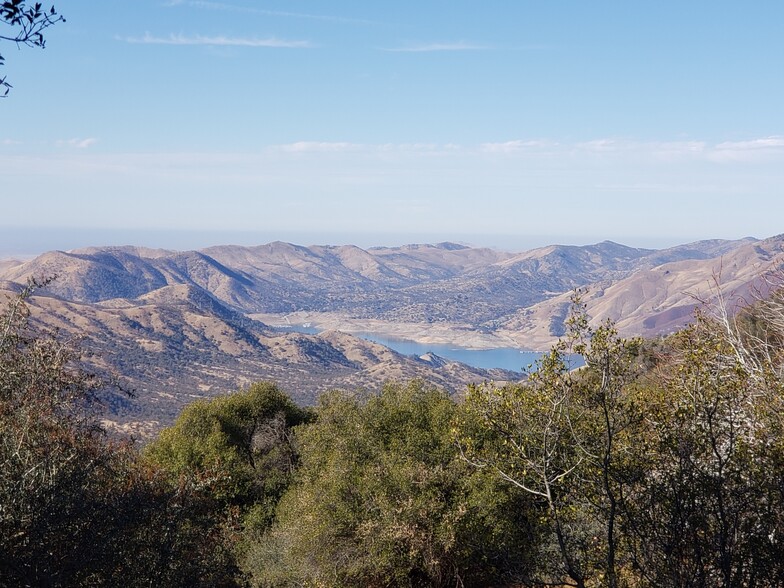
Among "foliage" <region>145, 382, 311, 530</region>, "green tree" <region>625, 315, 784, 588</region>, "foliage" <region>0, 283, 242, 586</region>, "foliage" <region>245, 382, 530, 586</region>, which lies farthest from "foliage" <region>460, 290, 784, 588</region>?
"foliage" <region>145, 382, 311, 530</region>

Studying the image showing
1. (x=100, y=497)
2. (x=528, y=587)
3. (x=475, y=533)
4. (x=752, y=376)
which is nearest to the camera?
(x=528, y=587)

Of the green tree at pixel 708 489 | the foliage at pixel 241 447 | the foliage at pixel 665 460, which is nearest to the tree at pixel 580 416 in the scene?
the foliage at pixel 665 460

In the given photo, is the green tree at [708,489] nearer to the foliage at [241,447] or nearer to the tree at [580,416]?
the tree at [580,416]

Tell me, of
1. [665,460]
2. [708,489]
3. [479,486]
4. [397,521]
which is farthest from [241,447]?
[708,489]

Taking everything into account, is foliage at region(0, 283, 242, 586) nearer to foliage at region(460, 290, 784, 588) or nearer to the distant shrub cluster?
the distant shrub cluster

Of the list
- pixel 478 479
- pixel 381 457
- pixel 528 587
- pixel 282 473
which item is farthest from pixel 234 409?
pixel 528 587

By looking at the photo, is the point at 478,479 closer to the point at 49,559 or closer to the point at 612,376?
the point at 612,376
